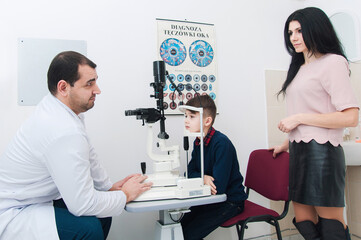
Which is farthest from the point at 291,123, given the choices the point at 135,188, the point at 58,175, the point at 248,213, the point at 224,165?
the point at 58,175

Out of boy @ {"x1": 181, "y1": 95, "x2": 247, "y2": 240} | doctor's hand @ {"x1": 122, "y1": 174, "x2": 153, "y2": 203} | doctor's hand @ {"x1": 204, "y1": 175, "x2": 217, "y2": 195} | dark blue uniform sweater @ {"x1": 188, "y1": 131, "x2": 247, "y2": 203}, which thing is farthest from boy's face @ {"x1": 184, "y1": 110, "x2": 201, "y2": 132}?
doctor's hand @ {"x1": 122, "y1": 174, "x2": 153, "y2": 203}

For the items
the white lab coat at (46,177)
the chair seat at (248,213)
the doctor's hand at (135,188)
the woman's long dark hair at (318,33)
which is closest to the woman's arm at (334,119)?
the woman's long dark hair at (318,33)

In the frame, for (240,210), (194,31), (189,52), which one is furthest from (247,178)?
(194,31)

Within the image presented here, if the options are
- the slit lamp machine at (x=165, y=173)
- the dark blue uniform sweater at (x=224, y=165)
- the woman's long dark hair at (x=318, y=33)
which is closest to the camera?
the slit lamp machine at (x=165, y=173)

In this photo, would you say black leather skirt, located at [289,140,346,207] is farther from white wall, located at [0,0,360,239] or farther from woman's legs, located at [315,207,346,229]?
white wall, located at [0,0,360,239]

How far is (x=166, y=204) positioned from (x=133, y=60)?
1228mm

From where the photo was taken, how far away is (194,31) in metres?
2.23

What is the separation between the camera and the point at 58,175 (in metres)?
1.11

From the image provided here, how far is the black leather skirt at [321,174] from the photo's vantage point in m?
1.28

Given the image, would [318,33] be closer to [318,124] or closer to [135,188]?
[318,124]

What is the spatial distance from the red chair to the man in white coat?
2.20 ft

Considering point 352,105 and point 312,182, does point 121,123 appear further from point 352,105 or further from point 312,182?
point 352,105

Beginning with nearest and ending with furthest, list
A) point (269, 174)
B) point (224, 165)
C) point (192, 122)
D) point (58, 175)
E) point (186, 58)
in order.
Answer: point (58, 175)
point (224, 165)
point (192, 122)
point (269, 174)
point (186, 58)

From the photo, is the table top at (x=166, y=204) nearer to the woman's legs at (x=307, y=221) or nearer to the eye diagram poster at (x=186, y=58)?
the woman's legs at (x=307, y=221)
